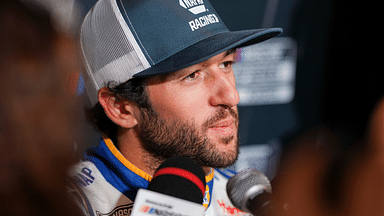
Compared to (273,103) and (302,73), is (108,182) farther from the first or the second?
(302,73)

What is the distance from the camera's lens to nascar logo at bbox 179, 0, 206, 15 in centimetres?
101

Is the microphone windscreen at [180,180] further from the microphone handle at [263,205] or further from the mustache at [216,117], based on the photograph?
the mustache at [216,117]

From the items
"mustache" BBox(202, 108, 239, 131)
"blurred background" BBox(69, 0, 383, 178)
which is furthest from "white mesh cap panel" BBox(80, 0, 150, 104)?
"blurred background" BBox(69, 0, 383, 178)

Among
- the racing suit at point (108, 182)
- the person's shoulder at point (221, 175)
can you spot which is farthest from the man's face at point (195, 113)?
the person's shoulder at point (221, 175)

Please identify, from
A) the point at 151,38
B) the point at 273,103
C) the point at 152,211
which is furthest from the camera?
the point at 273,103

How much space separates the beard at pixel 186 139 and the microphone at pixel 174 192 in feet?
1.45

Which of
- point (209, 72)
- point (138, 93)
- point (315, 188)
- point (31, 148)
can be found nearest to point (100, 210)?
→ point (138, 93)

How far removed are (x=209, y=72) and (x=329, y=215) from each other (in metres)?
0.67

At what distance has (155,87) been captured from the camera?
1.02 metres

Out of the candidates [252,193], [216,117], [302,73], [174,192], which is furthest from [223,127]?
[302,73]

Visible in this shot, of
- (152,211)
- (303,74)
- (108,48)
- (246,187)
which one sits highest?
(108,48)

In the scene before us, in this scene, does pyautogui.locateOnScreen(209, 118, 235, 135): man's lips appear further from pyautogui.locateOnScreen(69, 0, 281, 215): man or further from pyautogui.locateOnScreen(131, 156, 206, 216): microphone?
pyautogui.locateOnScreen(131, 156, 206, 216): microphone

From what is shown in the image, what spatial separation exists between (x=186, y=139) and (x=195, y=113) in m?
0.10

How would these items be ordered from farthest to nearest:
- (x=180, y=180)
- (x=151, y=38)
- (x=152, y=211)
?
(x=151, y=38) → (x=180, y=180) → (x=152, y=211)
